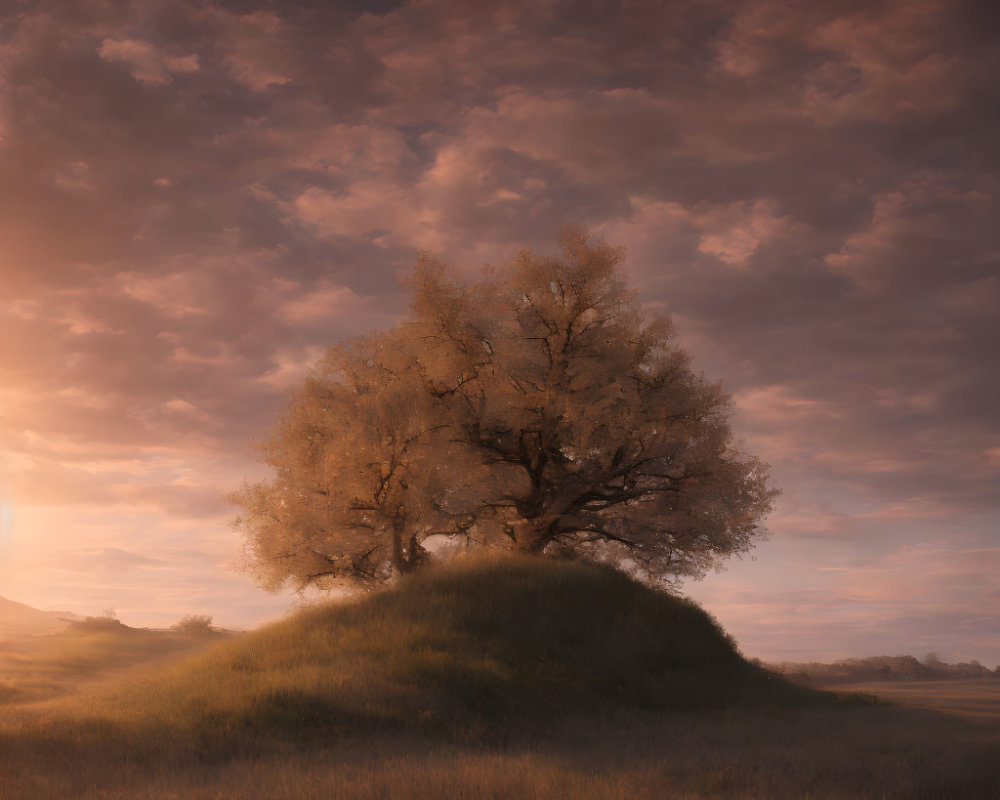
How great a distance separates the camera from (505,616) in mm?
26766

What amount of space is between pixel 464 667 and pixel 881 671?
32.2 meters

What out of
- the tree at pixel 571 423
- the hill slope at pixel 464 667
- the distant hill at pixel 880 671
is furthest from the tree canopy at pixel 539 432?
the distant hill at pixel 880 671

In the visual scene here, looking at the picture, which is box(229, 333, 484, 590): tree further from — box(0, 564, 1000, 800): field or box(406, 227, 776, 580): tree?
box(0, 564, 1000, 800): field

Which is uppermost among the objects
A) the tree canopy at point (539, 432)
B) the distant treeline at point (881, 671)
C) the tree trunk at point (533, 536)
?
the tree canopy at point (539, 432)

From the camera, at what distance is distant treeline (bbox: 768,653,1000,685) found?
40781mm

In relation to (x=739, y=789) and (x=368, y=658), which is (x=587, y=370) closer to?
(x=368, y=658)

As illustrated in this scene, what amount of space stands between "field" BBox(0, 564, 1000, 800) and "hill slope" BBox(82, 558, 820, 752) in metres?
0.07

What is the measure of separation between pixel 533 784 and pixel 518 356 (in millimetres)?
20124

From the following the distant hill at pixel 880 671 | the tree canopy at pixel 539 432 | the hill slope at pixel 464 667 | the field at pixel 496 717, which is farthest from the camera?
the distant hill at pixel 880 671

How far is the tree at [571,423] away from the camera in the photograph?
32.3 m

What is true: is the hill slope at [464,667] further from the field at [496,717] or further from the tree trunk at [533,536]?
the tree trunk at [533,536]

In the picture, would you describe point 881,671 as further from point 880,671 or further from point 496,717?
point 496,717

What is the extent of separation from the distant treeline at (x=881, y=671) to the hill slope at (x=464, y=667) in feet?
44.0

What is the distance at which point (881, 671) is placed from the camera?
4428 centimetres
